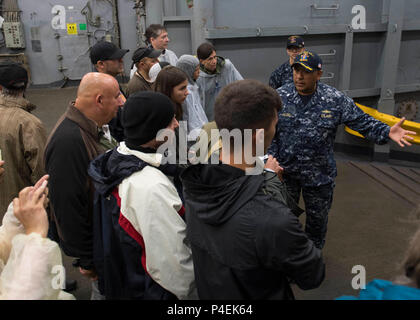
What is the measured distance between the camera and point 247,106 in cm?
126

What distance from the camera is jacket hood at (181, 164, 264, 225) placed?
1197 millimetres

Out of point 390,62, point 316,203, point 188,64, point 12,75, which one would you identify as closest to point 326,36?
point 390,62

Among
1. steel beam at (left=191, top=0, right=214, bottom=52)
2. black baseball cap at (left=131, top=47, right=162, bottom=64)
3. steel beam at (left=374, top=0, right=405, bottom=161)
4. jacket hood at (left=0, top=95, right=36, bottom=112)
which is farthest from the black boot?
steel beam at (left=374, top=0, right=405, bottom=161)

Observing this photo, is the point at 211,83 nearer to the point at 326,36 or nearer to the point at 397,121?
the point at 326,36

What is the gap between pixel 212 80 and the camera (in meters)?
3.59

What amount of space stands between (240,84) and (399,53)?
514cm

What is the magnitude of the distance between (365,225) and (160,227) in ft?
9.41

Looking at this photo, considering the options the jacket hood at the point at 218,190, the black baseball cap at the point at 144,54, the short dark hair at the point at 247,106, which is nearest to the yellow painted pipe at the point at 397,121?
the black baseball cap at the point at 144,54

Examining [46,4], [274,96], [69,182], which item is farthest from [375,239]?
[46,4]

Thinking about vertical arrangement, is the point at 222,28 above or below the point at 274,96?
above

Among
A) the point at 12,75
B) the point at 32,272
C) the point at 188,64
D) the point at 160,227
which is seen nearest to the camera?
the point at 32,272

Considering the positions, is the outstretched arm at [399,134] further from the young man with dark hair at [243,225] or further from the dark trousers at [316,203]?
the young man with dark hair at [243,225]

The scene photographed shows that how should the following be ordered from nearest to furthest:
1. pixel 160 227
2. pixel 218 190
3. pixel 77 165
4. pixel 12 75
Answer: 1. pixel 218 190
2. pixel 160 227
3. pixel 77 165
4. pixel 12 75

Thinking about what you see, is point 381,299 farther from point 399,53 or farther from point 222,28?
point 399,53
